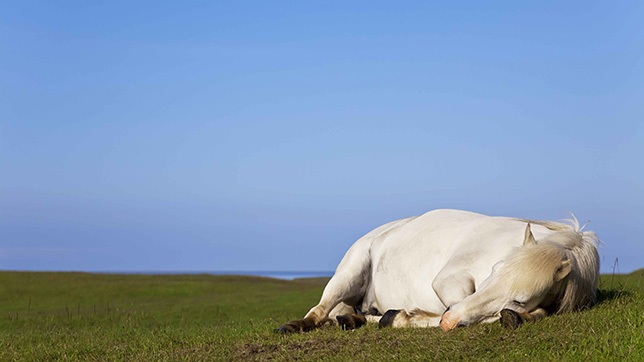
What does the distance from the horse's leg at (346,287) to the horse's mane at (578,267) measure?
2.95 metres

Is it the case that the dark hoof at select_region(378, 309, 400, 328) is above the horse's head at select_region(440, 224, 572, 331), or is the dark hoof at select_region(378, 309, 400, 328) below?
below

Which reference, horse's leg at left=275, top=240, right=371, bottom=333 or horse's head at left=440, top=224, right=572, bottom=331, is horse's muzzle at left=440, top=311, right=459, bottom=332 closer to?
horse's head at left=440, top=224, right=572, bottom=331

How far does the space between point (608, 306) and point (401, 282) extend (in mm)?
2728

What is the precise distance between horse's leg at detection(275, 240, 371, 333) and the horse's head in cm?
280

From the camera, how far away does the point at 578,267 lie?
8.41 m

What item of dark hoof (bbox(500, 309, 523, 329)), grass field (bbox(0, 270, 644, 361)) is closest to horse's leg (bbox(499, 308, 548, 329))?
dark hoof (bbox(500, 309, 523, 329))

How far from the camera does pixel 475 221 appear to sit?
32.9ft

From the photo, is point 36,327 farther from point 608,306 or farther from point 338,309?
point 608,306

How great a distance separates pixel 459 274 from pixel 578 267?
137 centimetres

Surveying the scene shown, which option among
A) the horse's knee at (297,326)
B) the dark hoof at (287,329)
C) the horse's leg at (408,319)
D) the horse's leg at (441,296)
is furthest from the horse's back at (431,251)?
the dark hoof at (287,329)

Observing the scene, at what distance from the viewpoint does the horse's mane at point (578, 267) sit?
8328 mm

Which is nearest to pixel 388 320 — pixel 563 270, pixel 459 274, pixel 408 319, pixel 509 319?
pixel 408 319

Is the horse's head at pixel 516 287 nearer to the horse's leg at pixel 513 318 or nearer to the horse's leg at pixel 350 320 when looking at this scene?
the horse's leg at pixel 513 318

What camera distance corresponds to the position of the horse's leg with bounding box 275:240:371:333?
10.4 m
